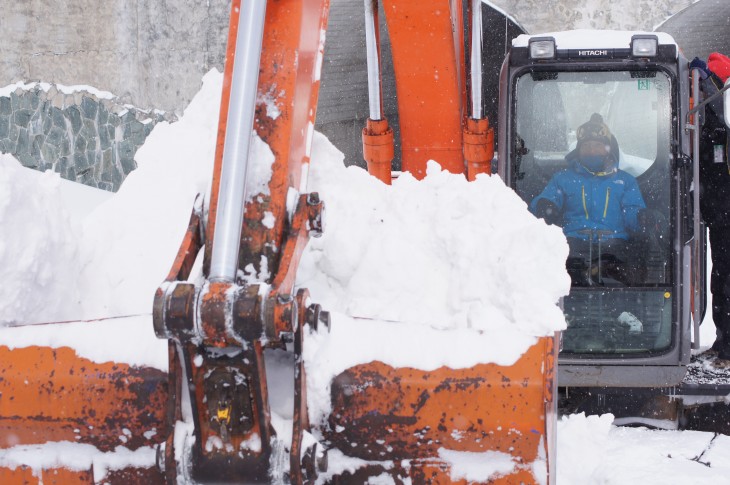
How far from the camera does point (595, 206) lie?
12.0ft

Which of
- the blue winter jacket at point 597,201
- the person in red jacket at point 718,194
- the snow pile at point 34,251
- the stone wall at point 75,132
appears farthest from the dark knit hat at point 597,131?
the stone wall at point 75,132

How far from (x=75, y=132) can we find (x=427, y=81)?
21.9 ft

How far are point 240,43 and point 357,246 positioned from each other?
0.82m

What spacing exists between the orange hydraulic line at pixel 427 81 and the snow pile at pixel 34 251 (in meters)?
1.75

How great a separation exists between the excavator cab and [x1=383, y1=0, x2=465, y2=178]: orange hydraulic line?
0.25 m

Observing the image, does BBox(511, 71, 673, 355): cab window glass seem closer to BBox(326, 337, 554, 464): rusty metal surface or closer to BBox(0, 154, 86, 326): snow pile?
BBox(326, 337, 554, 464): rusty metal surface

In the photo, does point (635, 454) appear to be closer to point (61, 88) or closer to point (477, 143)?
point (477, 143)

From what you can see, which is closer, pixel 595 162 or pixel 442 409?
pixel 442 409

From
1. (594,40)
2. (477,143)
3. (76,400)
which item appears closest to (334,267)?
(76,400)

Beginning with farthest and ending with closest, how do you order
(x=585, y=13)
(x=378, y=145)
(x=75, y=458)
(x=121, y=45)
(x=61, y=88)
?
(x=61, y=88) → (x=121, y=45) → (x=585, y=13) → (x=378, y=145) → (x=75, y=458)

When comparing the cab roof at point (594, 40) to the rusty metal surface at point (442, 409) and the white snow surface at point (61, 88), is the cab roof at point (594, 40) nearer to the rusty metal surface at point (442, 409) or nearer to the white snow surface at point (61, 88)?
the rusty metal surface at point (442, 409)

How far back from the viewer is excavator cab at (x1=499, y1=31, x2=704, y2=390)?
3635 millimetres

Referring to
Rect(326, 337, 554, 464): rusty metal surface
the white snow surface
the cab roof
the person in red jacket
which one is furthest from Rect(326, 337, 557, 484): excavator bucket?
the white snow surface

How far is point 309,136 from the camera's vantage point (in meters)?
2.16
